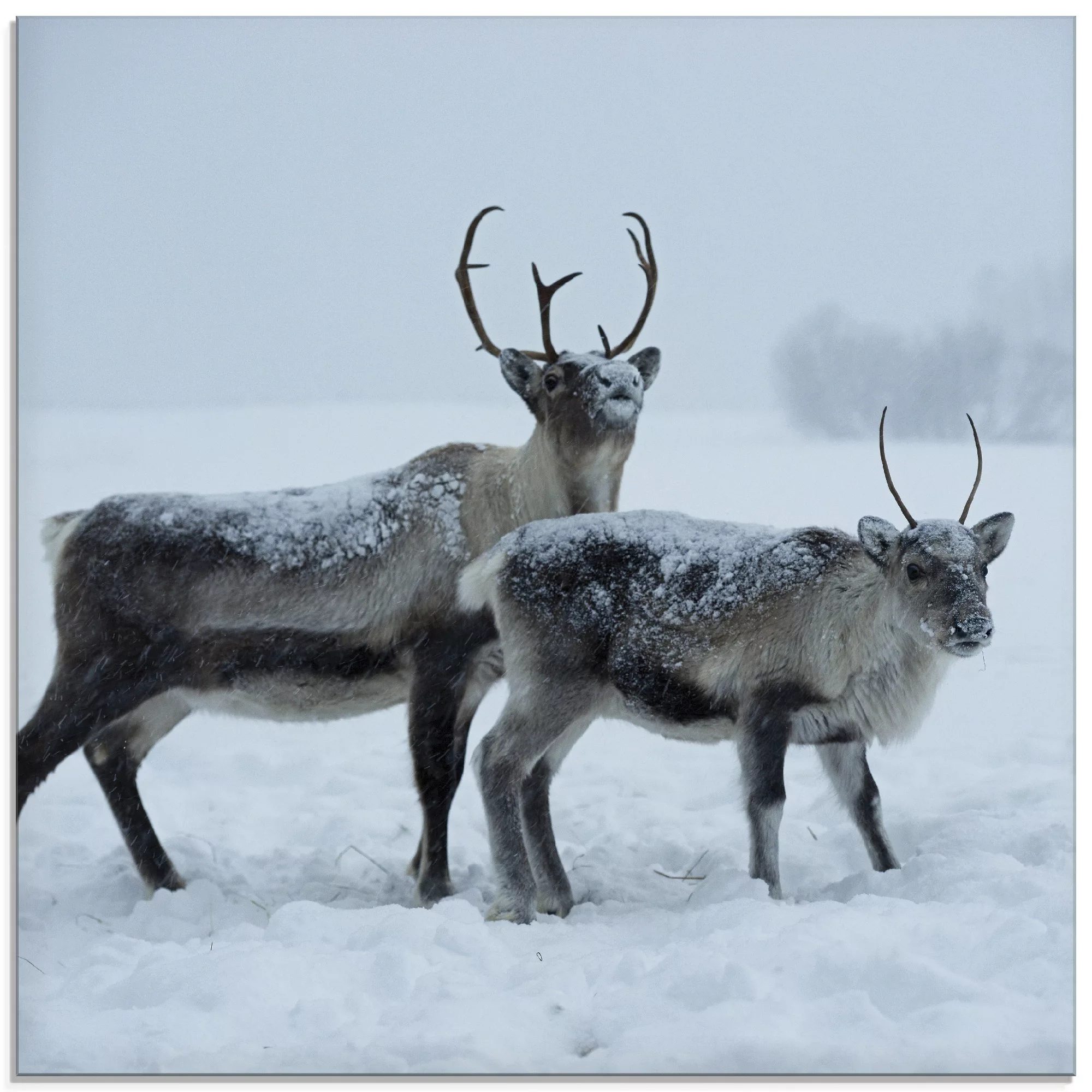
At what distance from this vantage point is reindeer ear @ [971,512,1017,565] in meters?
4.98

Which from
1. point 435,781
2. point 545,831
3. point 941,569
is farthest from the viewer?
point 435,781

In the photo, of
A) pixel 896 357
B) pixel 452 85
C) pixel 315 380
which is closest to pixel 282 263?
pixel 315 380

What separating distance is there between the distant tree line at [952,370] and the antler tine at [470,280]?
1.39 metres

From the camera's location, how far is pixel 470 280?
6082 millimetres

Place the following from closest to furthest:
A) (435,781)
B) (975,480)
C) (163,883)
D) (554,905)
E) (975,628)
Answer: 1. (975,628)
2. (975,480)
3. (554,905)
4. (435,781)
5. (163,883)

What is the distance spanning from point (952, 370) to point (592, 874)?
9.06 ft

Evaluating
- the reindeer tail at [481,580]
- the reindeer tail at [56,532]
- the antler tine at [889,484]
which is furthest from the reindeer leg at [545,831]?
the reindeer tail at [56,532]

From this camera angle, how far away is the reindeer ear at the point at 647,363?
6078mm

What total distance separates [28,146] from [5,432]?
1132 mm

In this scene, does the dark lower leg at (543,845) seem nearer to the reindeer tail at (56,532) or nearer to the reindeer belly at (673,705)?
the reindeer belly at (673,705)

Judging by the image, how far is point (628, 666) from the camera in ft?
16.9

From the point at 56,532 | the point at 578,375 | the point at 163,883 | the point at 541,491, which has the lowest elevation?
the point at 163,883

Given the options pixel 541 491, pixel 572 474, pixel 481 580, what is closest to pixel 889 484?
pixel 572 474

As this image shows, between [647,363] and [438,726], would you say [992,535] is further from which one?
[438,726]
